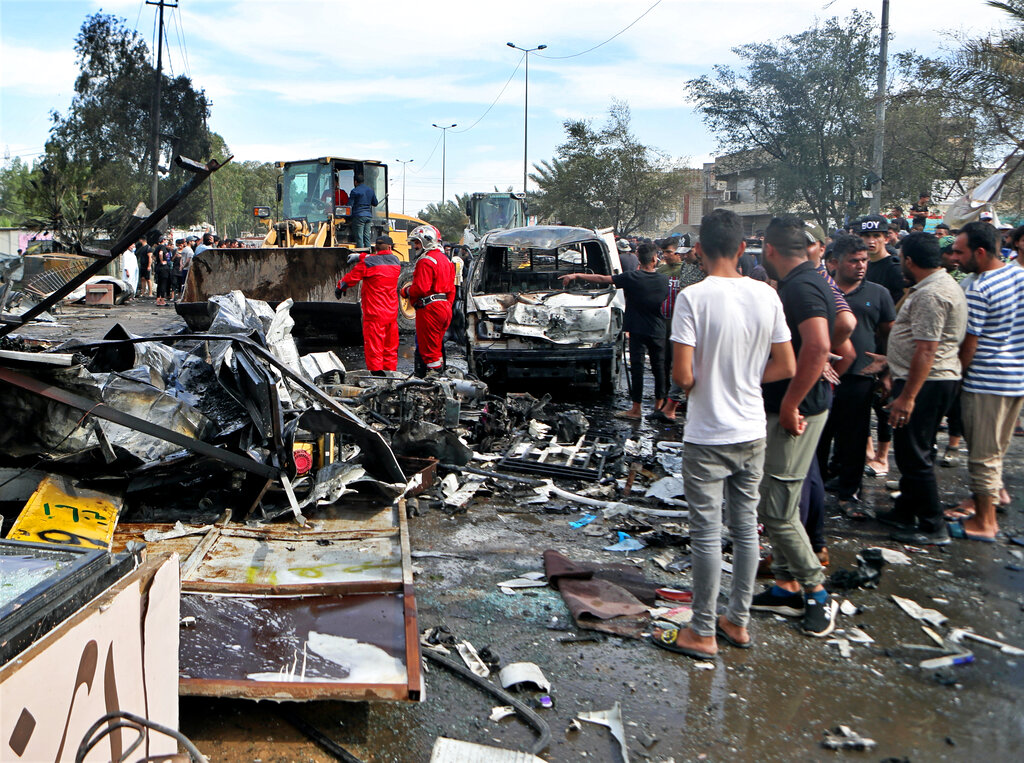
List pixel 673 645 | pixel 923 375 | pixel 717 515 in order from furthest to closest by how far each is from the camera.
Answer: pixel 923 375 < pixel 673 645 < pixel 717 515

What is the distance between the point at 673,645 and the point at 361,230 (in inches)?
514

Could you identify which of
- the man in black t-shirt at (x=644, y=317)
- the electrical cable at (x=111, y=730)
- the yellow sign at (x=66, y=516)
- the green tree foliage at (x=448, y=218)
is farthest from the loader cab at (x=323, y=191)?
the green tree foliage at (x=448, y=218)

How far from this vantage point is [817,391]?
11.9 ft

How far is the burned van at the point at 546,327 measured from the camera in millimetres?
8633

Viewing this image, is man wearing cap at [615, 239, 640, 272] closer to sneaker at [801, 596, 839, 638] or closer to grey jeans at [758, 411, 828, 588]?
grey jeans at [758, 411, 828, 588]

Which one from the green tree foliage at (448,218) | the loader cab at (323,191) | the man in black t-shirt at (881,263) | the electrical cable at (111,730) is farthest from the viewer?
the green tree foliage at (448,218)

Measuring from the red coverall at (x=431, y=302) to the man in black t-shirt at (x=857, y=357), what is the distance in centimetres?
470

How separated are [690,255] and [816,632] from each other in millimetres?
6610

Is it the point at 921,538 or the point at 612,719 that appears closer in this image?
the point at 612,719

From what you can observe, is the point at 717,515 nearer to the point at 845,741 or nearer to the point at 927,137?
the point at 845,741

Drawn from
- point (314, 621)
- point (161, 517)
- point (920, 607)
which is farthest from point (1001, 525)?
point (161, 517)

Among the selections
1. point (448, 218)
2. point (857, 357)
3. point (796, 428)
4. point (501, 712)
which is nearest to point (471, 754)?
point (501, 712)

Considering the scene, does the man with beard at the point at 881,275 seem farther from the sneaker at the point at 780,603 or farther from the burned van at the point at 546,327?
the burned van at the point at 546,327

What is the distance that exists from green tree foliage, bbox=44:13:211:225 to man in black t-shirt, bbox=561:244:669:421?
3080cm
